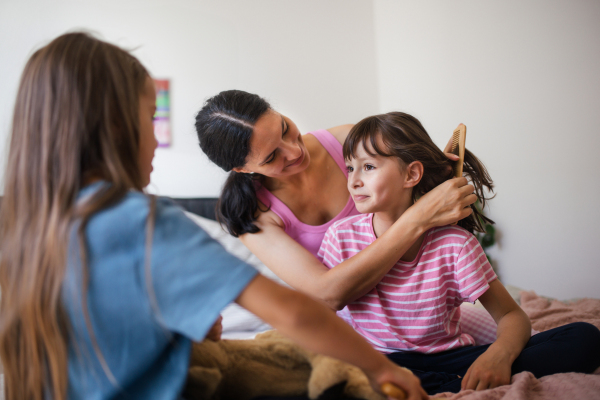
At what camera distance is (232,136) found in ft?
4.05

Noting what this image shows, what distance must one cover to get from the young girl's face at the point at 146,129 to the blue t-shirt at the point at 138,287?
0.14 m

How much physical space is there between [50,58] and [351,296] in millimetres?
844

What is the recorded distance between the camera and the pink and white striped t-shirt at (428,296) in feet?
3.50

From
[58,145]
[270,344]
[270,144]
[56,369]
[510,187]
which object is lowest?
[510,187]

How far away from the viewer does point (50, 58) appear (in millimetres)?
622

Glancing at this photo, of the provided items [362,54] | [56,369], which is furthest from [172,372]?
[362,54]

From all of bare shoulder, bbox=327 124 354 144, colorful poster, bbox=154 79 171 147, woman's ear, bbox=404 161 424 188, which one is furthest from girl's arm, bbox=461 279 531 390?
colorful poster, bbox=154 79 171 147

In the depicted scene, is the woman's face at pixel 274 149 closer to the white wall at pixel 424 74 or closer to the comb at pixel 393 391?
the comb at pixel 393 391

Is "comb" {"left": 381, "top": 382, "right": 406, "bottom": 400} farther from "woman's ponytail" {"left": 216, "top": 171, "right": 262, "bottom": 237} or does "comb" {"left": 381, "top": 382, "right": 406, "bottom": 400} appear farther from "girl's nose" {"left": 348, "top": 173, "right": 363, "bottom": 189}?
"woman's ponytail" {"left": 216, "top": 171, "right": 262, "bottom": 237}

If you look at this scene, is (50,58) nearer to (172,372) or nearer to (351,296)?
(172,372)

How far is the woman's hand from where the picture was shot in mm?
1036

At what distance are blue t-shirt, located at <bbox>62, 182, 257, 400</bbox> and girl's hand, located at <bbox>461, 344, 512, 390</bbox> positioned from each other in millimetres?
653

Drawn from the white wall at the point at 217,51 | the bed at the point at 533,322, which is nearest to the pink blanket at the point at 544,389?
the bed at the point at 533,322

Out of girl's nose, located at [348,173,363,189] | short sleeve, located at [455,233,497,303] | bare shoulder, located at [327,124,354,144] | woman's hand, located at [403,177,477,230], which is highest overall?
bare shoulder, located at [327,124,354,144]
